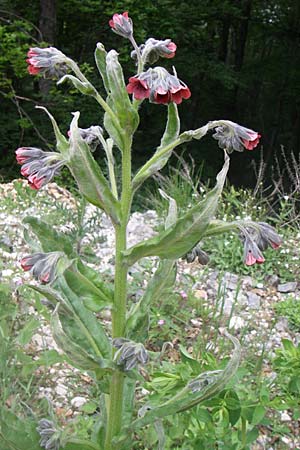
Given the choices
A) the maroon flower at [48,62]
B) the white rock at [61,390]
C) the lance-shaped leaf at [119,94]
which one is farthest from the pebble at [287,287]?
the maroon flower at [48,62]

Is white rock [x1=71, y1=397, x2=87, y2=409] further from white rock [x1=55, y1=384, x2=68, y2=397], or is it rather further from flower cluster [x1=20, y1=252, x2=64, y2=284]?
flower cluster [x1=20, y1=252, x2=64, y2=284]

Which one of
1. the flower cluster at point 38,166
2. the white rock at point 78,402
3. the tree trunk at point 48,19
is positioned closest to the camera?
the flower cluster at point 38,166

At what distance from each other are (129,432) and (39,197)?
4.21 m

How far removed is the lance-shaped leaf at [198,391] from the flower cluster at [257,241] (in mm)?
229

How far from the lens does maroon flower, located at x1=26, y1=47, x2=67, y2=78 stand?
1.66 meters

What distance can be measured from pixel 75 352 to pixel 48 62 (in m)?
0.81

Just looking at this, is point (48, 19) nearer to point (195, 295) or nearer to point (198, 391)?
point (195, 295)

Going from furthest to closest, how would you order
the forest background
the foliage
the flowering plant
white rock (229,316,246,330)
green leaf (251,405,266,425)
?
the forest background → the foliage → white rock (229,316,246,330) → green leaf (251,405,266,425) → the flowering plant

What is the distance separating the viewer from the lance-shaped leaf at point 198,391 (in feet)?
5.41

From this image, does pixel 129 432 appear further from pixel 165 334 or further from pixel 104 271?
pixel 104 271

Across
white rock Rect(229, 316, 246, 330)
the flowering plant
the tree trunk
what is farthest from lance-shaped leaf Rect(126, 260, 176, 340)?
the tree trunk

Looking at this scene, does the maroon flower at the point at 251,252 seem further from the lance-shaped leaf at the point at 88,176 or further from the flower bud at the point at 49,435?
the flower bud at the point at 49,435

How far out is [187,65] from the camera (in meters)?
12.0

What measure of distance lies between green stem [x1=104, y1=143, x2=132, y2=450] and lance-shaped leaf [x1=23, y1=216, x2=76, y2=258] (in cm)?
16
